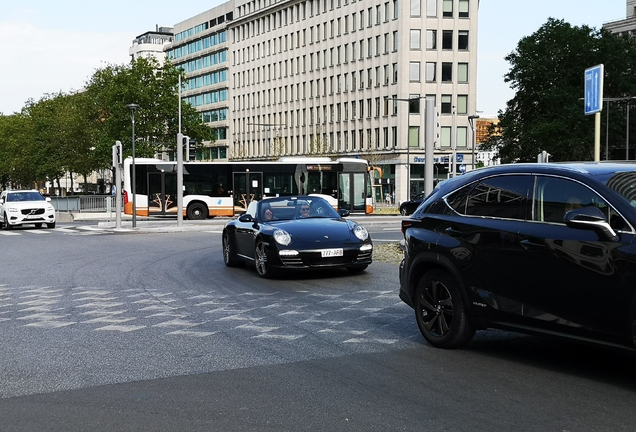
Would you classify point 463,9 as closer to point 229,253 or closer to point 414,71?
point 414,71

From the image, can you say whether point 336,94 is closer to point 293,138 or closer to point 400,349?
point 293,138

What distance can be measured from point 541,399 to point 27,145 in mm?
87376

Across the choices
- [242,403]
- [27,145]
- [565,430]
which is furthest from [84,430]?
[27,145]

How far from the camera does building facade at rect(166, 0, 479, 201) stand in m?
81.4

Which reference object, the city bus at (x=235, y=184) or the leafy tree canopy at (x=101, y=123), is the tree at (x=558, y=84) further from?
the leafy tree canopy at (x=101, y=123)

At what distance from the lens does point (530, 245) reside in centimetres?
672

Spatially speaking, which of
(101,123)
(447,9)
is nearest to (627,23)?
(447,9)

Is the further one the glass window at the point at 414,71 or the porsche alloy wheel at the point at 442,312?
the glass window at the point at 414,71

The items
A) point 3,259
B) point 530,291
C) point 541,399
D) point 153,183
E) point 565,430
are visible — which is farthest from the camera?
point 153,183

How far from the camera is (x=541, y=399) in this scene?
Result: 5.88m

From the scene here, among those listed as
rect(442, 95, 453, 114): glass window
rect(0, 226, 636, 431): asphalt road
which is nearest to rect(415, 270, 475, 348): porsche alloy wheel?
rect(0, 226, 636, 431): asphalt road

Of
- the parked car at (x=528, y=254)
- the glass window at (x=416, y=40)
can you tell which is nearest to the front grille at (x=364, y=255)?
the parked car at (x=528, y=254)

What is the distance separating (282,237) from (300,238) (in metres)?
0.29

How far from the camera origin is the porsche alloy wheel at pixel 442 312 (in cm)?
757
